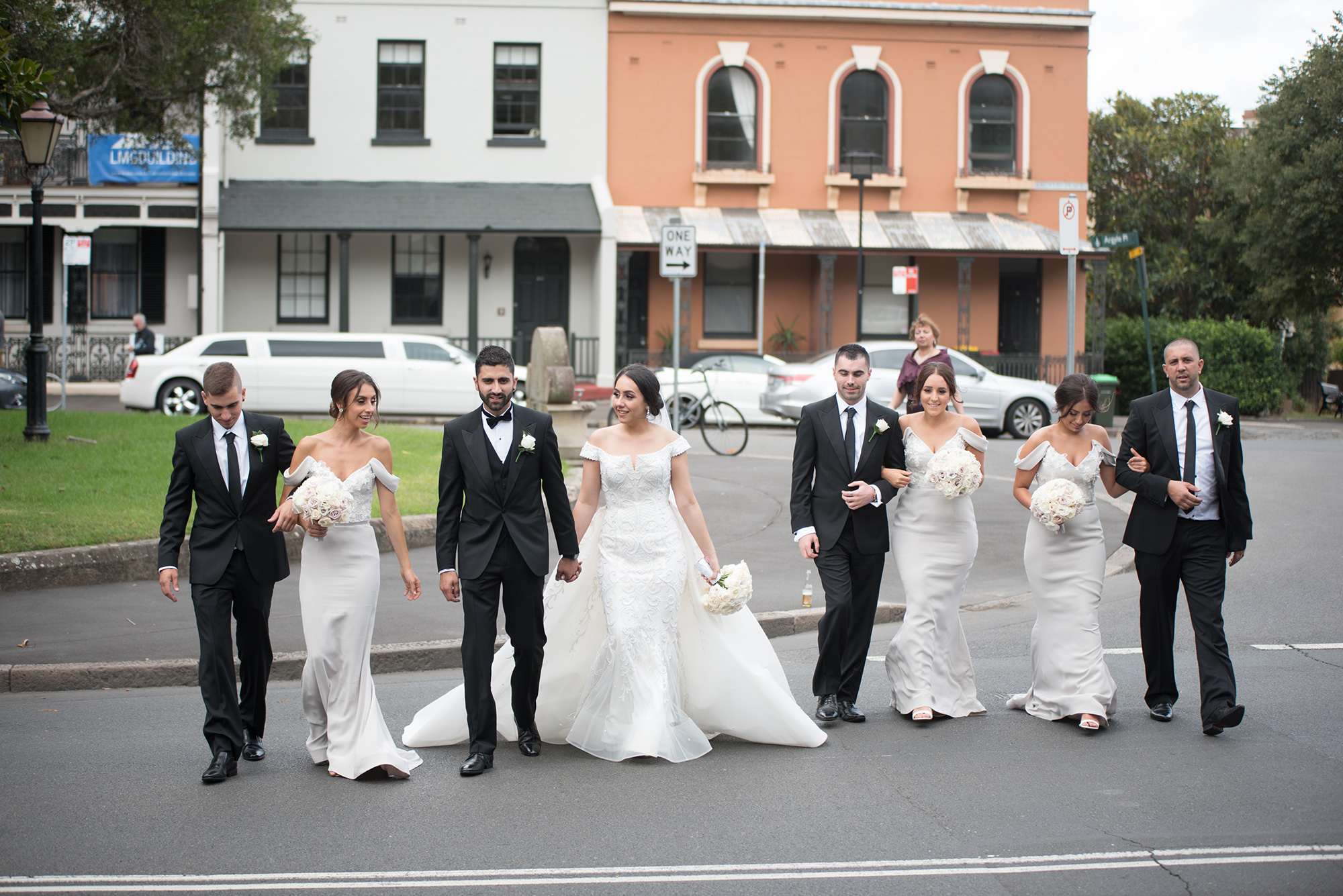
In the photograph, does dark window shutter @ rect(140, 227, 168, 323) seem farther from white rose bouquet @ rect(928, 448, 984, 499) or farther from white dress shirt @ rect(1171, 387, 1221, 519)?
white dress shirt @ rect(1171, 387, 1221, 519)

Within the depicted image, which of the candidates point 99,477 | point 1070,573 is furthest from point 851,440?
point 99,477

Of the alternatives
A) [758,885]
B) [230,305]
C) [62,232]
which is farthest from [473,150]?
[758,885]

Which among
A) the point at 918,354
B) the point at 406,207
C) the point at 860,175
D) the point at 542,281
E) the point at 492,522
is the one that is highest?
the point at 860,175

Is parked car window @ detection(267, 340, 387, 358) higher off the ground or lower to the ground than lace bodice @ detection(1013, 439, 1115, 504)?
higher

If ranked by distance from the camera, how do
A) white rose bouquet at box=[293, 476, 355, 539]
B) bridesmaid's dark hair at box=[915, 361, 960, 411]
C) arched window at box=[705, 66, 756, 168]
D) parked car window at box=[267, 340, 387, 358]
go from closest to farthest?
white rose bouquet at box=[293, 476, 355, 539], bridesmaid's dark hair at box=[915, 361, 960, 411], parked car window at box=[267, 340, 387, 358], arched window at box=[705, 66, 756, 168]

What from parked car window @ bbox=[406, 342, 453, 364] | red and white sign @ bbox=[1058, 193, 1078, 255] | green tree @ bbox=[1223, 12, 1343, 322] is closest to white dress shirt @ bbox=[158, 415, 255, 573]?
red and white sign @ bbox=[1058, 193, 1078, 255]

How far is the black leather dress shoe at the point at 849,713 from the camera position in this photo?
6.67 meters

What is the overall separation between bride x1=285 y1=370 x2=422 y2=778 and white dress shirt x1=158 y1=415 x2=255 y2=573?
202 mm

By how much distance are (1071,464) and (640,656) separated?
8.45ft

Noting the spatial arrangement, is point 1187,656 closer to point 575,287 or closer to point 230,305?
point 575,287

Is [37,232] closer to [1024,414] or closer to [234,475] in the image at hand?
[234,475]

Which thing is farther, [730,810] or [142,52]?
[142,52]

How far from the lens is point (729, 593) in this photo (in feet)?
20.2

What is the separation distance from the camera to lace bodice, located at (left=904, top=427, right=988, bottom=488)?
683cm
